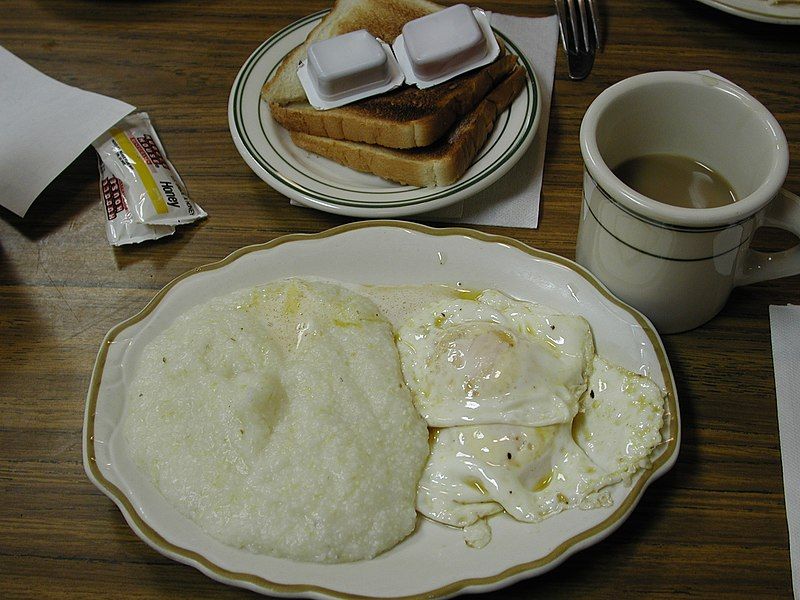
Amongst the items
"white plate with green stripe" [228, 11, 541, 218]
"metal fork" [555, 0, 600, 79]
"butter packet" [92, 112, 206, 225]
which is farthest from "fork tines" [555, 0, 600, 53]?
"butter packet" [92, 112, 206, 225]

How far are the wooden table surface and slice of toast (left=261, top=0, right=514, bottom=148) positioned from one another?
0.53 ft

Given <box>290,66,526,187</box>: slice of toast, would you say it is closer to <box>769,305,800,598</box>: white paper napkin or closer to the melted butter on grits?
the melted butter on grits

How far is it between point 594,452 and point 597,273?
1.05ft

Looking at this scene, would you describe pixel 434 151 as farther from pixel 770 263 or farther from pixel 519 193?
pixel 770 263

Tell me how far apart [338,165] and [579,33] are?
2.21 ft

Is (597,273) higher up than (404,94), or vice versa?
(404,94)

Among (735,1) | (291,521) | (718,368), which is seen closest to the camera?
(291,521)

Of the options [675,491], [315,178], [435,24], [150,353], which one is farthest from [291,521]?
[435,24]

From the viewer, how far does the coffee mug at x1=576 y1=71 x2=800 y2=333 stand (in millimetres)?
1068

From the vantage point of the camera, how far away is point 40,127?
1.61 m

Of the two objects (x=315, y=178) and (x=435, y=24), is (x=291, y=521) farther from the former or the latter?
(x=435, y=24)

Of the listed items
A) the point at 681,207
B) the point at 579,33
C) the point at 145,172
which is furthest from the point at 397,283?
the point at 579,33

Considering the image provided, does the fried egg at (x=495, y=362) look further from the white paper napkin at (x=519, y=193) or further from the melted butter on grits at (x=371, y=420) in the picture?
the white paper napkin at (x=519, y=193)

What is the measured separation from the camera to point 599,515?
3.33 feet
